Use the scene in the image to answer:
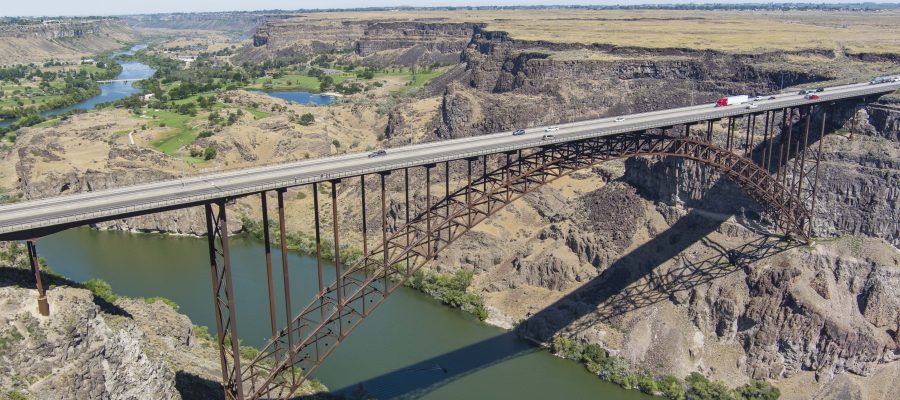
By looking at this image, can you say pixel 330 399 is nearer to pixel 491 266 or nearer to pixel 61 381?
pixel 61 381

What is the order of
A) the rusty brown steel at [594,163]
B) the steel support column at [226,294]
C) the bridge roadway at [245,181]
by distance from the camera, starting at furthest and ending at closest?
the rusty brown steel at [594,163], the bridge roadway at [245,181], the steel support column at [226,294]

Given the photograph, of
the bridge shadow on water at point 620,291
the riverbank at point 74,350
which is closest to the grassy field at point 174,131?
the bridge shadow on water at point 620,291

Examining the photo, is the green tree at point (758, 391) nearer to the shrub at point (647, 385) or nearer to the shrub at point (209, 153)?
the shrub at point (647, 385)

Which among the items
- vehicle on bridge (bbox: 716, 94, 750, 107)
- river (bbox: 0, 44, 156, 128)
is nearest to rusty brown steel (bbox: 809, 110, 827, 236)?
vehicle on bridge (bbox: 716, 94, 750, 107)

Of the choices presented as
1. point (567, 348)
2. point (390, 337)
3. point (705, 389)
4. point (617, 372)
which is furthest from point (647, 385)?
point (390, 337)

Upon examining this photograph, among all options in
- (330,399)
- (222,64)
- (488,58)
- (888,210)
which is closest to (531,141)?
(330,399)

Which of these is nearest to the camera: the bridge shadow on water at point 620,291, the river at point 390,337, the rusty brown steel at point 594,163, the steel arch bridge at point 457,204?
the steel arch bridge at point 457,204
